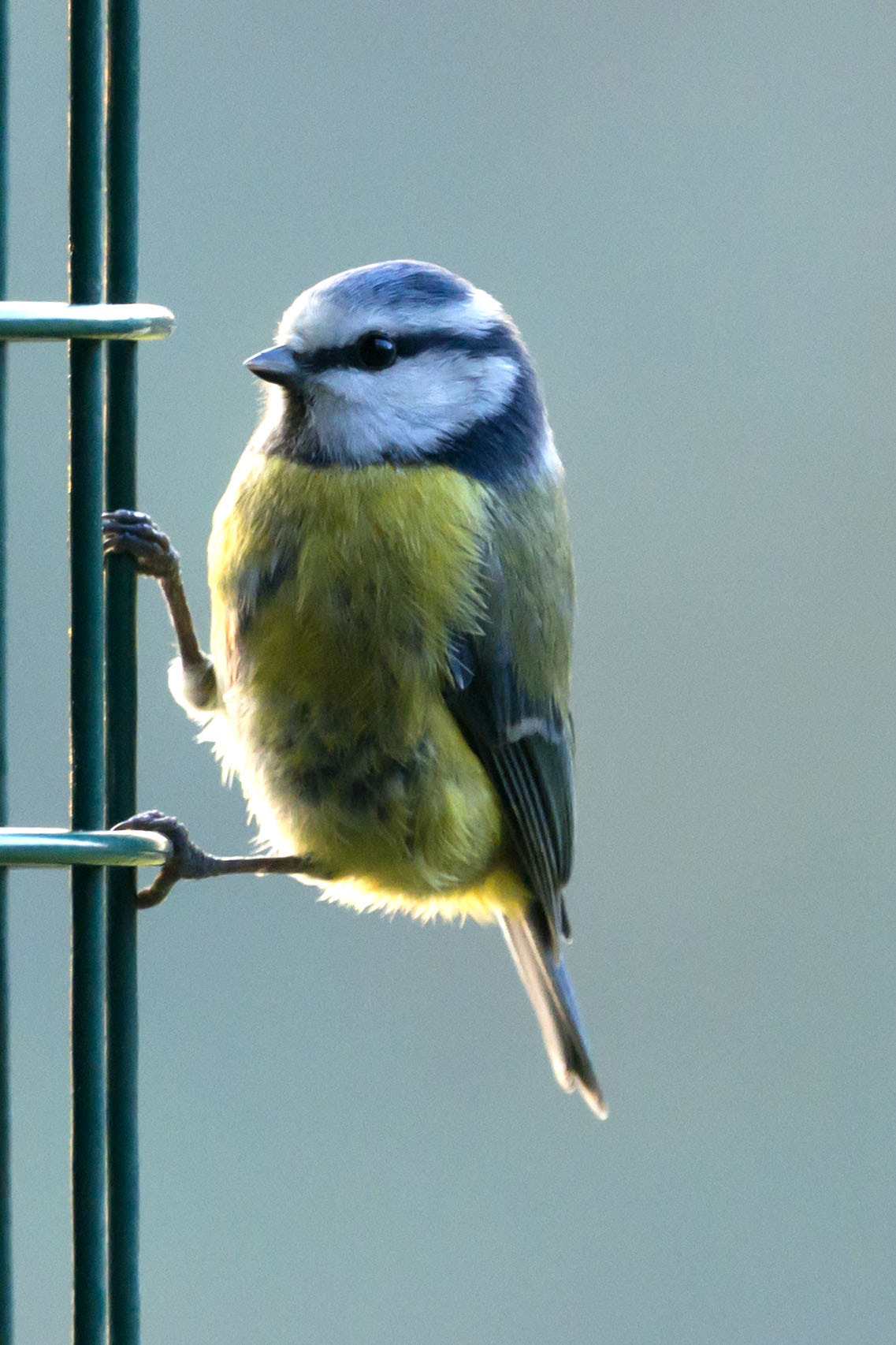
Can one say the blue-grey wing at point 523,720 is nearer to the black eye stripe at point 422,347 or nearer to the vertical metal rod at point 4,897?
the black eye stripe at point 422,347

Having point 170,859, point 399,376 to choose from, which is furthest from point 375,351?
point 170,859

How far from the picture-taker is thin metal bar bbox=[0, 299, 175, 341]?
3.53 feet

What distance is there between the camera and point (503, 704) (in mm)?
1637

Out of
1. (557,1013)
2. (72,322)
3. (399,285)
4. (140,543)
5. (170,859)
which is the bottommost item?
(557,1013)

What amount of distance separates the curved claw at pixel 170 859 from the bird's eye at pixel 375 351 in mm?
443

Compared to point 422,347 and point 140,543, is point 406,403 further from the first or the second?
point 140,543

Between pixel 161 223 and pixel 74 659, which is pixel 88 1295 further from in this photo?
pixel 161 223

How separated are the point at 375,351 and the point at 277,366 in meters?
0.09

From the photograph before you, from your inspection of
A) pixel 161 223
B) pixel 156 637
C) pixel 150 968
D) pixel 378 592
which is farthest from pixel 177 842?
pixel 161 223

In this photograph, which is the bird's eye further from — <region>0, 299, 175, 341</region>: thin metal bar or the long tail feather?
the long tail feather

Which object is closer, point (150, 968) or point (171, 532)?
point (171, 532)

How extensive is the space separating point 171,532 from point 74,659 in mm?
2001

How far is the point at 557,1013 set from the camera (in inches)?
76.0

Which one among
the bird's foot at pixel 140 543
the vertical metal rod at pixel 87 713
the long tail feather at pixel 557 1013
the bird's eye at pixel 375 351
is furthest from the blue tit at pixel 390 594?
the vertical metal rod at pixel 87 713
